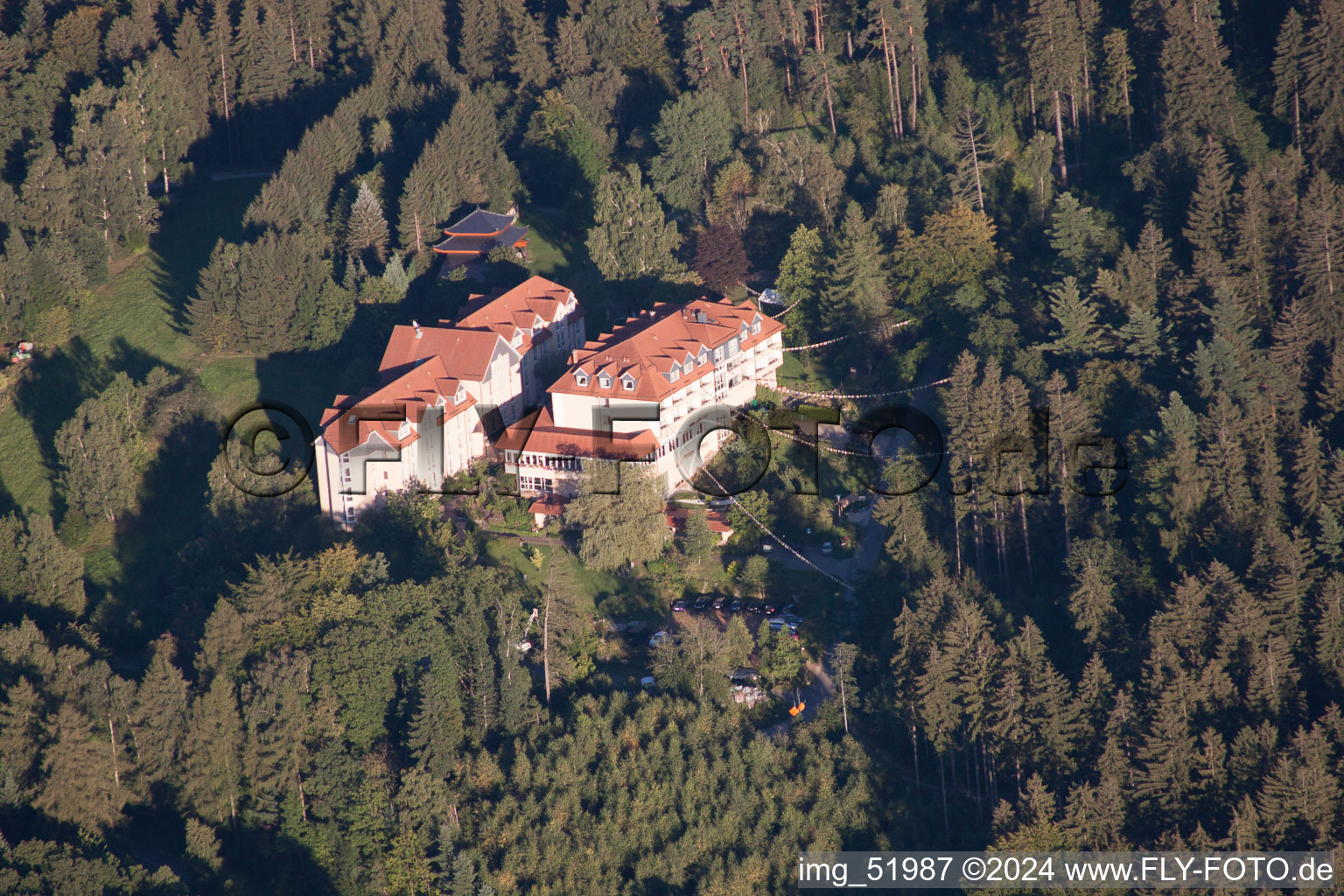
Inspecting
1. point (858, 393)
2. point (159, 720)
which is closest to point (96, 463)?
point (159, 720)

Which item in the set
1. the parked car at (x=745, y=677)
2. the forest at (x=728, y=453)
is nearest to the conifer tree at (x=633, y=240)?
the forest at (x=728, y=453)

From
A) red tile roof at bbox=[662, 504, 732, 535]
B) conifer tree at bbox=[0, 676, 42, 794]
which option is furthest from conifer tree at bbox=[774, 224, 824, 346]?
conifer tree at bbox=[0, 676, 42, 794]

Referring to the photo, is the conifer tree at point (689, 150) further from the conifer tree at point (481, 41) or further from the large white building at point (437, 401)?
the conifer tree at point (481, 41)

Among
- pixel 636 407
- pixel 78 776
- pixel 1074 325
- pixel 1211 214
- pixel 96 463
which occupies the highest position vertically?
pixel 1211 214

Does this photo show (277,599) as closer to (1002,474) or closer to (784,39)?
(1002,474)

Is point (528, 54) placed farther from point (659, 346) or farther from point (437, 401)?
point (437, 401)

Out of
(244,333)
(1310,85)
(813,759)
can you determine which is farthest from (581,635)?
(1310,85)
